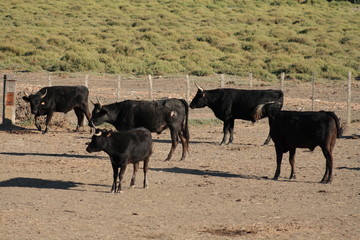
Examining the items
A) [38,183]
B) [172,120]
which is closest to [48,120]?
[172,120]

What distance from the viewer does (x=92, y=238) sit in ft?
32.2

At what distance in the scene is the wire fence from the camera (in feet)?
96.1

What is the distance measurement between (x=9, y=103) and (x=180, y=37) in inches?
1237

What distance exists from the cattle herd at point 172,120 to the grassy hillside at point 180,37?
17.6m

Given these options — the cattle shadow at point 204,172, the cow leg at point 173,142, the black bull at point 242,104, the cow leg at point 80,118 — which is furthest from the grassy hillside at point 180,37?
the cattle shadow at point 204,172

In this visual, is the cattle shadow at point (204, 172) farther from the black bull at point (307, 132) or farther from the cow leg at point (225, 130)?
the cow leg at point (225, 130)

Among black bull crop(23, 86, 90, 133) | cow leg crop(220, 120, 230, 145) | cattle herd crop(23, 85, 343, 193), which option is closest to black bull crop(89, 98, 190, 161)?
cattle herd crop(23, 85, 343, 193)

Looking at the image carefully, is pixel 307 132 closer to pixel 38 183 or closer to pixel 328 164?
pixel 328 164

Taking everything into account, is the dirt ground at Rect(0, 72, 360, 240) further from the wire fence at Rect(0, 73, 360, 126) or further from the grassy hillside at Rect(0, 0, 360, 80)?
the grassy hillside at Rect(0, 0, 360, 80)

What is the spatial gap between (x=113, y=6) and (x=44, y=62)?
27.6 meters

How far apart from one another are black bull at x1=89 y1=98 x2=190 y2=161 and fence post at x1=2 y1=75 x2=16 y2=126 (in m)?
5.74

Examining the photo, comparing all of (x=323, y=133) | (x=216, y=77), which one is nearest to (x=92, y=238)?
(x=323, y=133)

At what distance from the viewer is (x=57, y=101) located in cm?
2178

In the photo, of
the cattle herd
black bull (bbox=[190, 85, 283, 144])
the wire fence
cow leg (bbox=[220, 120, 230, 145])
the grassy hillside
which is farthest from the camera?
the grassy hillside
